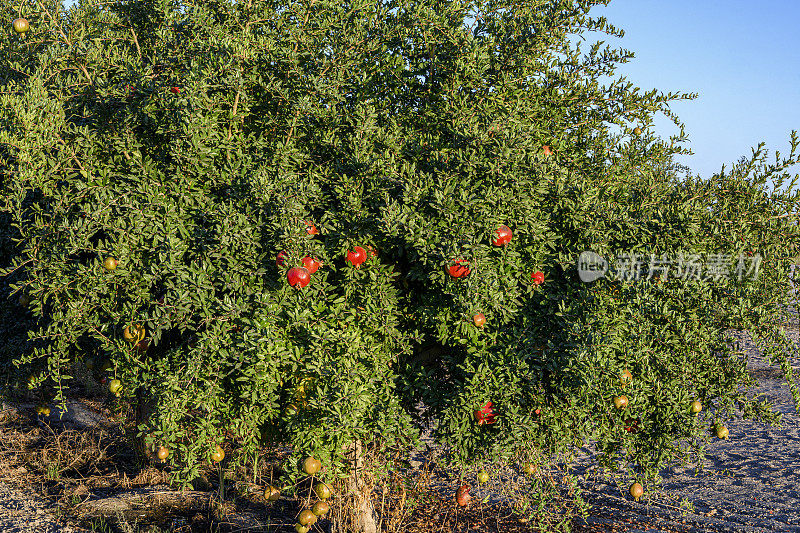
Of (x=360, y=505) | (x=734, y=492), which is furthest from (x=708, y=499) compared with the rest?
(x=360, y=505)

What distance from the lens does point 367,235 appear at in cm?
368

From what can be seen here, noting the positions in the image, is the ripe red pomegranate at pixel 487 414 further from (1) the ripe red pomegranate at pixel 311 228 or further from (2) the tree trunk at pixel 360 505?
(1) the ripe red pomegranate at pixel 311 228

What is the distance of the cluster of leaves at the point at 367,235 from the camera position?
12.0ft

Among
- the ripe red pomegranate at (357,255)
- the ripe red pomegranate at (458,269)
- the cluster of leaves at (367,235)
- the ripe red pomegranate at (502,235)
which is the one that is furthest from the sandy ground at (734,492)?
the ripe red pomegranate at (357,255)

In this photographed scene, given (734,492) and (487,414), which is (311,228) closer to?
(487,414)

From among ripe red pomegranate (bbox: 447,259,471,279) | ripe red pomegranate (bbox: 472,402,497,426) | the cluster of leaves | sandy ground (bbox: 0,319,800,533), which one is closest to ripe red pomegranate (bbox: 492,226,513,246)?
the cluster of leaves

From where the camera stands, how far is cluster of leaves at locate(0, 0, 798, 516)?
3.66 m

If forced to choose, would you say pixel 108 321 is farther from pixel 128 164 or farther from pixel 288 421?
pixel 288 421

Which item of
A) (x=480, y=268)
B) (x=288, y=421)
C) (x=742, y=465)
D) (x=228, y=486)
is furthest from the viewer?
(x=742, y=465)

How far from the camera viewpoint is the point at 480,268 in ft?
11.9

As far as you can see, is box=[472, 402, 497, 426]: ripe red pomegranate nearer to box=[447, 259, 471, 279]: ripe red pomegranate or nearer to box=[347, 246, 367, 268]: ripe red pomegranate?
box=[447, 259, 471, 279]: ripe red pomegranate

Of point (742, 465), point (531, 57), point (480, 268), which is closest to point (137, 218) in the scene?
point (480, 268)

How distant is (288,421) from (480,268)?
1.59 meters

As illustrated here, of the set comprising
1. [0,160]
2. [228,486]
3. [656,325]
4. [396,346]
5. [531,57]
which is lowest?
[228,486]
